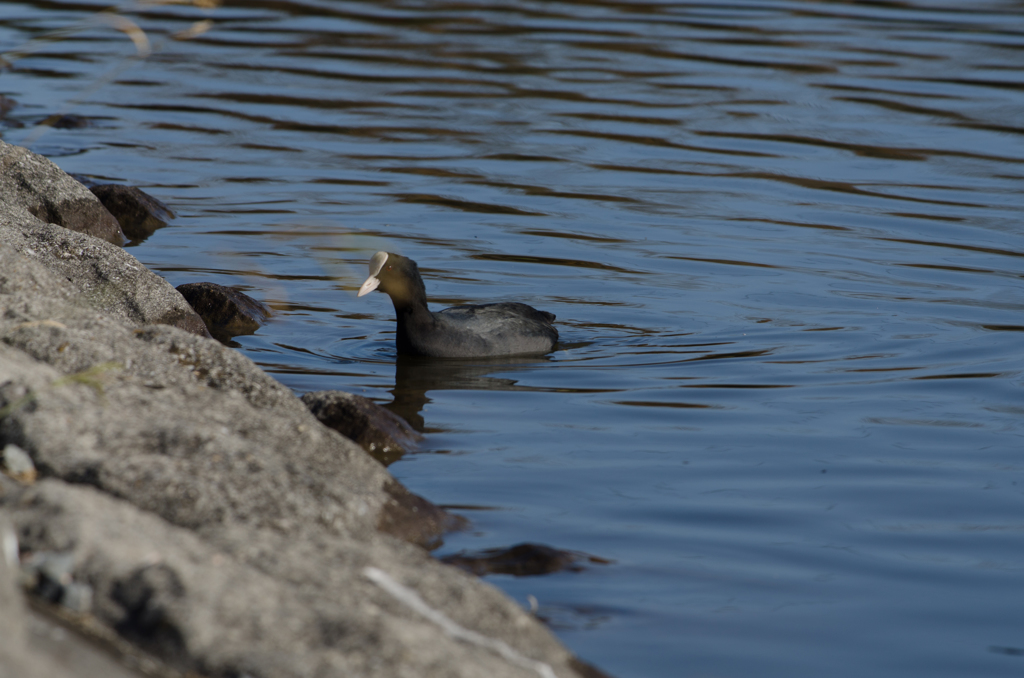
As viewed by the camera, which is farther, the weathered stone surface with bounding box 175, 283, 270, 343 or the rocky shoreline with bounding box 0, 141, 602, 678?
the weathered stone surface with bounding box 175, 283, 270, 343

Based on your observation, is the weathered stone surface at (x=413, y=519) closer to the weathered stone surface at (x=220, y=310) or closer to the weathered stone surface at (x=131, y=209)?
the weathered stone surface at (x=220, y=310)

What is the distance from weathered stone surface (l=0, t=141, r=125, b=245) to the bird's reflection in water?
3.10m

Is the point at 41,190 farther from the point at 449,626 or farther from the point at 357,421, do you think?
the point at 449,626

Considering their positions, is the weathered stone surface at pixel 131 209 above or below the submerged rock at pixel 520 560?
above

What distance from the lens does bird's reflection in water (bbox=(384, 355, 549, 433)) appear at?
7.54 meters

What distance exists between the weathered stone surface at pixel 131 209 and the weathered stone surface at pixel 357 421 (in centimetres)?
562

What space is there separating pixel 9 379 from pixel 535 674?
7.48 feet

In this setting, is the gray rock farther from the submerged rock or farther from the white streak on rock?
the submerged rock

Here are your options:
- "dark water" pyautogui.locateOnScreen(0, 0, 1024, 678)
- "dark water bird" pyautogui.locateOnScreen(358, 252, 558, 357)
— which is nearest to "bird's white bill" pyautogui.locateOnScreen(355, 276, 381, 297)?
"dark water bird" pyautogui.locateOnScreen(358, 252, 558, 357)

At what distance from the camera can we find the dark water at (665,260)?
4988 millimetres

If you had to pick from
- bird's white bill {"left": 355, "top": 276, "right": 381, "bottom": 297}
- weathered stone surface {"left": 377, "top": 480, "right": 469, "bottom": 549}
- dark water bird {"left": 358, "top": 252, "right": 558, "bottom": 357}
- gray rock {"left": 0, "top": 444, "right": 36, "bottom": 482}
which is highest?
bird's white bill {"left": 355, "top": 276, "right": 381, "bottom": 297}

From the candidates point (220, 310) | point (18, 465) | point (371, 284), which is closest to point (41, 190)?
point (220, 310)

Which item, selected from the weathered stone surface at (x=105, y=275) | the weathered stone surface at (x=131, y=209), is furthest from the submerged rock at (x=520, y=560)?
the weathered stone surface at (x=131, y=209)

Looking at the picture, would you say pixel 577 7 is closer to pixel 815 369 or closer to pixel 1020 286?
pixel 1020 286
